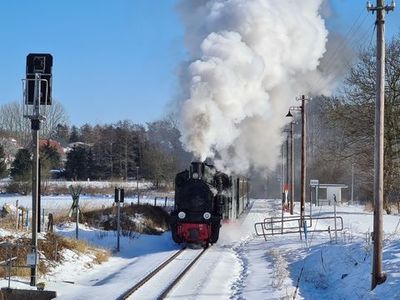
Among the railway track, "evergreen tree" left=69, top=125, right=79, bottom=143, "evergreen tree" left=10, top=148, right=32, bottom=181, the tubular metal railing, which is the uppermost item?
"evergreen tree" left=69, top=125, right=79, bottom=143

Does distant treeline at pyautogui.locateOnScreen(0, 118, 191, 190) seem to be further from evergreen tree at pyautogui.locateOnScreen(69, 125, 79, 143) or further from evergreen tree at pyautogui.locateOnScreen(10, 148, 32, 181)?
evergreen tree at pyautogui.locateOnScreen(69, 125, 79, 143)

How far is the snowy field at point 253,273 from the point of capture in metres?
11.4

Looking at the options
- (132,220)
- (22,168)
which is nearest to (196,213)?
(132,220)

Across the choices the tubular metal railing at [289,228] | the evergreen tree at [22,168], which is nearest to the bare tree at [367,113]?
the tubular metal railing at [289,228]

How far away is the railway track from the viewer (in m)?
11.4

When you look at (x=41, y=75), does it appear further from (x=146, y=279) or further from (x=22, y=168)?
(x=22, y=168)

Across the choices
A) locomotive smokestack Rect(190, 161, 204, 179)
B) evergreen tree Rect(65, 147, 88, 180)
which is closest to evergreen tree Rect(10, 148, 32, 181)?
evergreen tree Rect(65, 147, 88, 180)

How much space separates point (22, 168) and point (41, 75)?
4925 cm

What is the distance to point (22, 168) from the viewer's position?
59.5m

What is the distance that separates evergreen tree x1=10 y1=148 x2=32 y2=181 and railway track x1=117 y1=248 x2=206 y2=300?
42464 mm

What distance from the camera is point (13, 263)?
44.5ft

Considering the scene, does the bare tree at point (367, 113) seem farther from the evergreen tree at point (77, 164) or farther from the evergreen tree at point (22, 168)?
the evergreen tree at point (77, 164)

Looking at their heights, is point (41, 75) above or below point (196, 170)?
above

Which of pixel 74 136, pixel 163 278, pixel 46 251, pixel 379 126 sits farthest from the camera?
pixel 74 136
